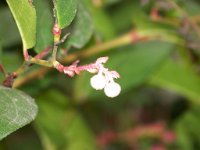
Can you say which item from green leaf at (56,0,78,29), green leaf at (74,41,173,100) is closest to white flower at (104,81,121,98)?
green leaf at (56,0,78,29)

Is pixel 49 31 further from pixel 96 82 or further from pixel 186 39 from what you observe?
pixel 186 39

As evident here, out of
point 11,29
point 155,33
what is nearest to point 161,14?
point 155,33

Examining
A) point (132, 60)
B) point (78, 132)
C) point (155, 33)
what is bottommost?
point (78, 132)

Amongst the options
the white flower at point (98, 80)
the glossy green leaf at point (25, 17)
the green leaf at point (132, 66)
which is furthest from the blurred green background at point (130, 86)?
the white flower at point (98, 80)

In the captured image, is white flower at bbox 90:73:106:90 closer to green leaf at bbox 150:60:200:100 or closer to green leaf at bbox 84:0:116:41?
green leaf at bbox 84:0:116:41

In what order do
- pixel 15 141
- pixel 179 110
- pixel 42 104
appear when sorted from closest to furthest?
pixel 42 104 → pixel 179 110 → pixel 15 141

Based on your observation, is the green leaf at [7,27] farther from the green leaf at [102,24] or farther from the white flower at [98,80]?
the white flower at [98,80]

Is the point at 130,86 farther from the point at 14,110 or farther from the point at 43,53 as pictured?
the point at 14,110
